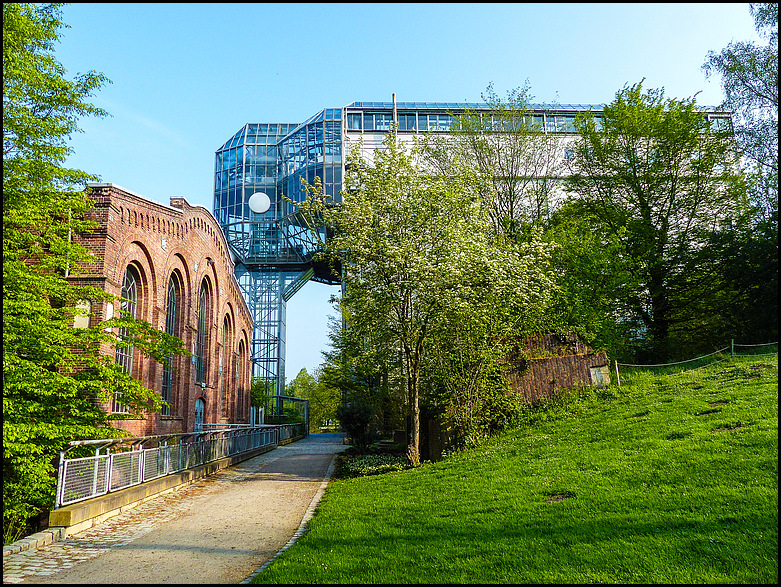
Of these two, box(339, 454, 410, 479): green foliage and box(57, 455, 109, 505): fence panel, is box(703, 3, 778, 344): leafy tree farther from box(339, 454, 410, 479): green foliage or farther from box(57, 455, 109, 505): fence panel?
box(57, 455, 109, 505): fence panel

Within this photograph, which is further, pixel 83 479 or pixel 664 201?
pixel 664 201

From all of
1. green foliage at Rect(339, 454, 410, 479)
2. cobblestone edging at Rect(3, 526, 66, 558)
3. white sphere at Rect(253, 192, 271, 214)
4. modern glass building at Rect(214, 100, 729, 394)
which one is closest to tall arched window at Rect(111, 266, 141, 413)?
green foliage at Rect(339, 454, 410, 479)

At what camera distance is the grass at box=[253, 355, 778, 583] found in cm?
609

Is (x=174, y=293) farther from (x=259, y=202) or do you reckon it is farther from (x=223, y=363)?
(x=259, y=202)

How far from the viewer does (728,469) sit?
8242 mm

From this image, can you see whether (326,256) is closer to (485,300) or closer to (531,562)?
(485,300)

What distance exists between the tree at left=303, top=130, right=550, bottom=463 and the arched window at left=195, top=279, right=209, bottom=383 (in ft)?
45.2

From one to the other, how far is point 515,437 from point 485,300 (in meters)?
3.98

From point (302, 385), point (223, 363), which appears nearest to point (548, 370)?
point (223, 363)

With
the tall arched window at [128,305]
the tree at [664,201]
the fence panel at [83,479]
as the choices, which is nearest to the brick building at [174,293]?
the tall arched window at [128,305]

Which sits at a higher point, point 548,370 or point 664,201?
point 664,201

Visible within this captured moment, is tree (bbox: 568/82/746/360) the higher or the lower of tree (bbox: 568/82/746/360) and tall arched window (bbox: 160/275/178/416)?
the higher

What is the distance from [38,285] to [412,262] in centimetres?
897

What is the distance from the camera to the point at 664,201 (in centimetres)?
A: 2727
